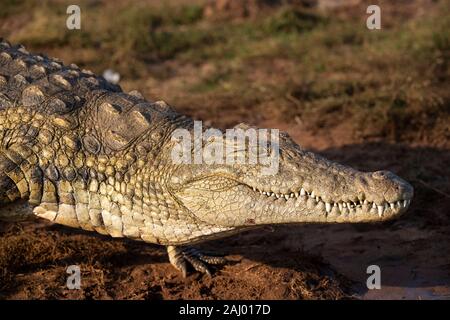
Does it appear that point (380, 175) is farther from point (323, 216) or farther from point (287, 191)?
point (287, 191)

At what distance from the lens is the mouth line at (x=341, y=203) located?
167 inches

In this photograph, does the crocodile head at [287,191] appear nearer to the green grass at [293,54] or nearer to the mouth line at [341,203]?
the mouth line at [341,203]

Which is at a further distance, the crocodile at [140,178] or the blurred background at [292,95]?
the blurred background at [292,95]

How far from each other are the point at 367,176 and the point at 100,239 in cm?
251

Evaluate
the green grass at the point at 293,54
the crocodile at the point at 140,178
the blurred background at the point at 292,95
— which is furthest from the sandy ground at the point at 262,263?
the green grass at the point at 293,54

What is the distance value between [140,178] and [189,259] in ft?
3.02

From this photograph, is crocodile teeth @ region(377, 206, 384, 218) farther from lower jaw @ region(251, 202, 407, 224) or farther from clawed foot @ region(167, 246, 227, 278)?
clawed foot @ region(167, 246, 227, 278)

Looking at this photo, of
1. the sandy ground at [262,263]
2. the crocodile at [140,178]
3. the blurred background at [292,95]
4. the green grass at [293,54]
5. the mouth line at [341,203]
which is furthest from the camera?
the green grass at [293,54]

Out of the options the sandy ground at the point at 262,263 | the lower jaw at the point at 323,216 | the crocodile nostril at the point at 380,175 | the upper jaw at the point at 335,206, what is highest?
the crocodile nostril at the point at 380,175

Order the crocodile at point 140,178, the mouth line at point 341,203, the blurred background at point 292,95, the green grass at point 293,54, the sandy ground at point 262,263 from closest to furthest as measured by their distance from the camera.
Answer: the mouth line at point 341,203 → the crocodile at point 140,178 → the sandy ground at point 262,263 → the blurred background at point 292,95 → the green grass at point 293,54

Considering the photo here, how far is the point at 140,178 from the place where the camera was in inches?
193

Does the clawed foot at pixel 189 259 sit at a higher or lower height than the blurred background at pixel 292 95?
lower

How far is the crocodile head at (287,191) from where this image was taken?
427 centimetres

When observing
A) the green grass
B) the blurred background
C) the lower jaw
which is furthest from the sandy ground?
the green grass
